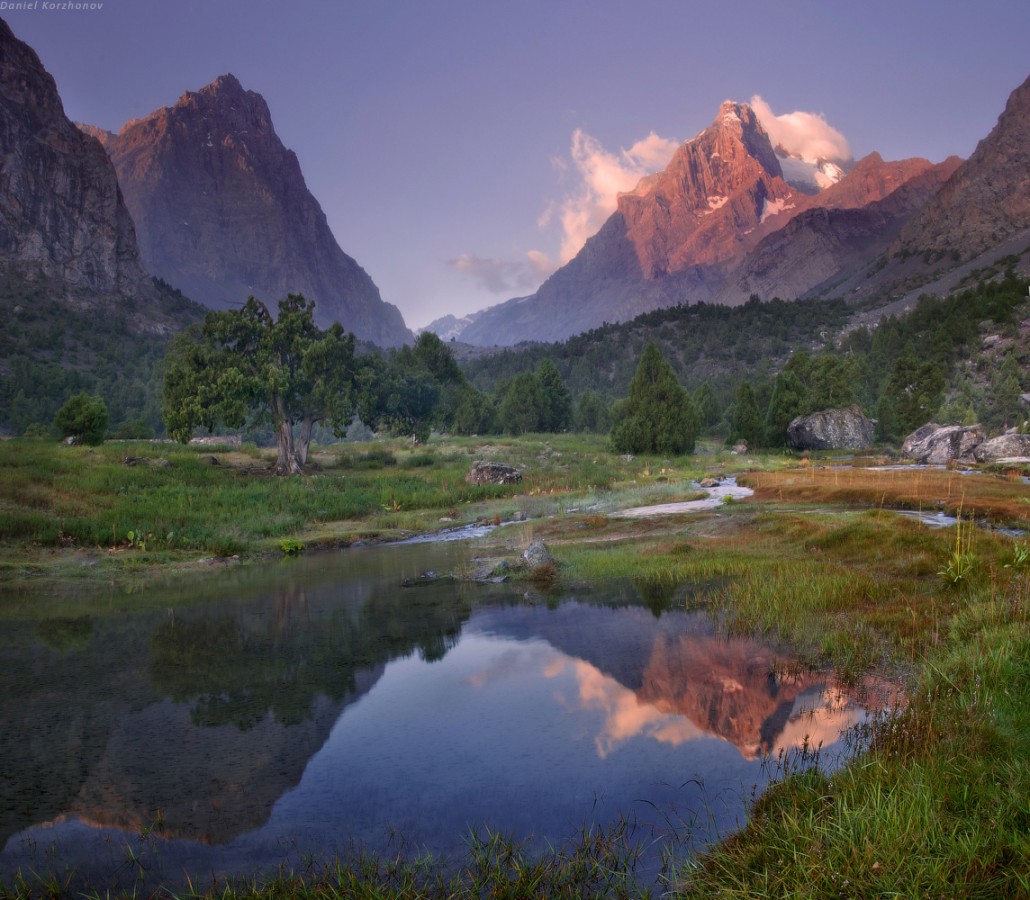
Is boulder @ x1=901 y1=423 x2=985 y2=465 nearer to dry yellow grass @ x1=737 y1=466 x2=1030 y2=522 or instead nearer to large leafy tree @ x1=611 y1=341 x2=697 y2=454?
dry yellow grass @ x1=737 y1=466 x2=1030 y2=522

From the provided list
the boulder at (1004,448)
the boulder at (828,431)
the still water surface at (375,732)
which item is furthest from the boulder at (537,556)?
the boulder at (828,431)

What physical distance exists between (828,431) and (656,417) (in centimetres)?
3030

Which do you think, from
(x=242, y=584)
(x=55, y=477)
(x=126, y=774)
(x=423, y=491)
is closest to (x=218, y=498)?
(x=55, y=477)

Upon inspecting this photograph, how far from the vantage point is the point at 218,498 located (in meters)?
35.4

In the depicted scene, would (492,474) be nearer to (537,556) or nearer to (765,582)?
(537,556)

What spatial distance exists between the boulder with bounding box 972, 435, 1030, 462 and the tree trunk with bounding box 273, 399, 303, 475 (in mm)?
54350

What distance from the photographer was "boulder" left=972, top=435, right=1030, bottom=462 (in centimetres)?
5228

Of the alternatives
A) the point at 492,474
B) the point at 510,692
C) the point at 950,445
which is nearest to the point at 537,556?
the point at 510,692

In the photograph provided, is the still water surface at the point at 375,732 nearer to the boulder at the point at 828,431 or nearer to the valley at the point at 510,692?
the valley at the point at 510,692

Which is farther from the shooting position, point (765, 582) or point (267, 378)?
point (267, 378)

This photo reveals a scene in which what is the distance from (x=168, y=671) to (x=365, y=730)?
5315mm

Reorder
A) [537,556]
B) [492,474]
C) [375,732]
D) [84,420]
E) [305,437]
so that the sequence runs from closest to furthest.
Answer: [375,732] → [537,556] → [84,420] → [492,474] → [305,437]

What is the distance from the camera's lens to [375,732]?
9430 millimetres

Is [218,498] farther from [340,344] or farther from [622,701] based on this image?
[622,701]
